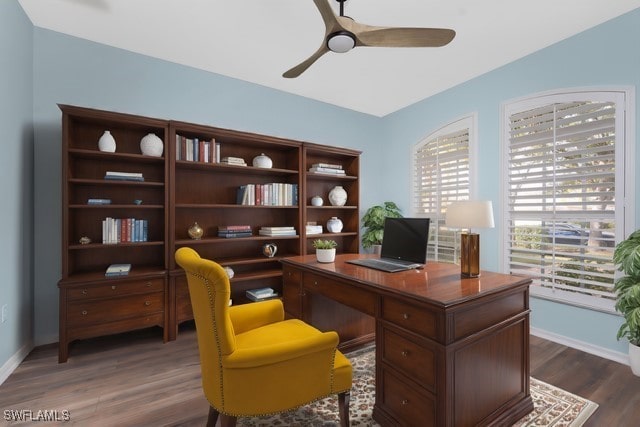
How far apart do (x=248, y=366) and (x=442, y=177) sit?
3.45 metres

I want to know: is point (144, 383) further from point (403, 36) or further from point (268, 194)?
point (403, 36)

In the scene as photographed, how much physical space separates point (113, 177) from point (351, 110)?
3186mm

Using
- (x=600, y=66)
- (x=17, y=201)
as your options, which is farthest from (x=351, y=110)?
(x=17, y=201)

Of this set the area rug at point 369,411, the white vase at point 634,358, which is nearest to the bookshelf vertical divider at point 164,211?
the area rug at point 369,411

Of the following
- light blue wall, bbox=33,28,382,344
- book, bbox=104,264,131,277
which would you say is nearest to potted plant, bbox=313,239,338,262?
book, bbox=104,264,131,277

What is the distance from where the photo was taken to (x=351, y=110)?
4.47m

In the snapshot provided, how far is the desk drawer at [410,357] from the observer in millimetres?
1368

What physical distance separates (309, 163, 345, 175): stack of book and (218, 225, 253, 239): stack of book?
1.05 m

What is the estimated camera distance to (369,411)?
5.76ft

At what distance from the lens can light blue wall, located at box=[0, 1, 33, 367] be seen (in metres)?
2.09

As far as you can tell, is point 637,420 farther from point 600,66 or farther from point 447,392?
point 600,66

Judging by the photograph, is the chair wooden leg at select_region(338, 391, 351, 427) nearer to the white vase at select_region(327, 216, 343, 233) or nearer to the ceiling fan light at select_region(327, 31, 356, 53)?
the ceiling fan light at select_region(327, 31, 356, 53)

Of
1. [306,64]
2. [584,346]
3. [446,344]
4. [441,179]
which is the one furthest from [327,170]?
[584,346]

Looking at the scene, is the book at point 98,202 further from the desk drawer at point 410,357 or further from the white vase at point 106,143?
the desk drawer at point 410,357
